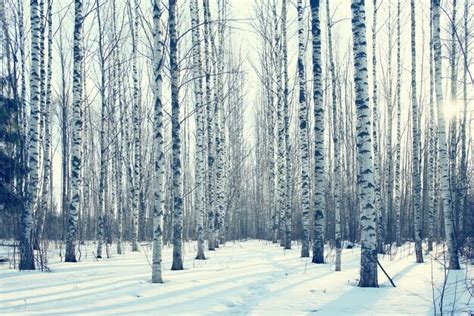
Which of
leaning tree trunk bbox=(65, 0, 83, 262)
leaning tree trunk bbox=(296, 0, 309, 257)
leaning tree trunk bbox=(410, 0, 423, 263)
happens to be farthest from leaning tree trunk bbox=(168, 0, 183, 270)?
leaning tree trunk bbox=(410, 0, 423, 263)

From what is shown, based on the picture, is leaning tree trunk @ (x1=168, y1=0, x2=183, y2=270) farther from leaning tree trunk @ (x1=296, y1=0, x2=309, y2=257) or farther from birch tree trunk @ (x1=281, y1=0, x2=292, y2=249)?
birch tree trunk @ (x1=281, y1=0, x2=292, y2=249)

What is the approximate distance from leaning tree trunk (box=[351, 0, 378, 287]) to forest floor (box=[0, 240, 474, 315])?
0.44 metres

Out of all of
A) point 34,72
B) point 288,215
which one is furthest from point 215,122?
point 34,72

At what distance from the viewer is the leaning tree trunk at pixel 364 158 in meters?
7.20

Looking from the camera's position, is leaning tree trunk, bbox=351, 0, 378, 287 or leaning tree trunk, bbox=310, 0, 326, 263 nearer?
leaning tree trunk, bbox=351, 0, 378, 287

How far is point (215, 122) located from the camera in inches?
674

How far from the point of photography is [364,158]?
736cm

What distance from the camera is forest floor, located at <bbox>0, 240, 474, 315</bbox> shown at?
5500mm

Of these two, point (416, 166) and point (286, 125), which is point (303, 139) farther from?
point (286, 125)

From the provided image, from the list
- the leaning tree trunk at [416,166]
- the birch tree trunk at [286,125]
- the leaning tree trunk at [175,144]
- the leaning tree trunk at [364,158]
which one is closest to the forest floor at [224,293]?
the leaning tree trunk at [364,158]

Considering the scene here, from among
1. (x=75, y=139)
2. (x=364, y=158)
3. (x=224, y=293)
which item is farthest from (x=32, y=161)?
(x=364, y=158)

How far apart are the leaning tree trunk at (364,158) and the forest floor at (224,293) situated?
17.2 inches

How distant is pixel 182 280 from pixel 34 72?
5.63 metres

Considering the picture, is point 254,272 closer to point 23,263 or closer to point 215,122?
point 23,263
